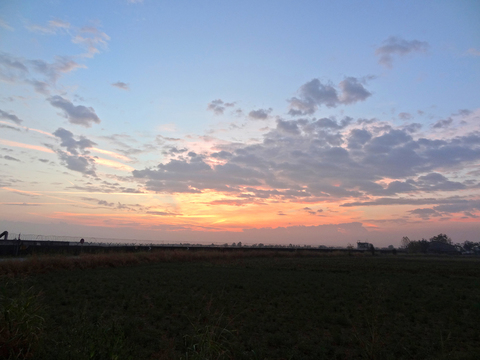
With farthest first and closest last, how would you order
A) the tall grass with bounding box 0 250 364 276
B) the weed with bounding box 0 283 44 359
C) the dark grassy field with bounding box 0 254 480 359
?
the tall grass with bounding box 0 250 364 276 → the dark grassy field with bounding box 0 254 480 359 → the weed with bounding box 0 283 44 359

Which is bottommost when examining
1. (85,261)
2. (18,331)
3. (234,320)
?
(234,320)

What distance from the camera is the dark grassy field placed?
563 cm

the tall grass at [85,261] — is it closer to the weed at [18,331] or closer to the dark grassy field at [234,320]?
the dark grassy field at [234,320]

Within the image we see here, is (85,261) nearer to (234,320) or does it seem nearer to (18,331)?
(234,320)

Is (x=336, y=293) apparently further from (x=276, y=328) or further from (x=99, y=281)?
(x=99, y=281)

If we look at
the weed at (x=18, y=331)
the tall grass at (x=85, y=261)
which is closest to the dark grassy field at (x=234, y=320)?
the weed at (x=18, y=331)

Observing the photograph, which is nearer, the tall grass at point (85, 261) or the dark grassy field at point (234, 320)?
the dark grassy field at point (234, 320)

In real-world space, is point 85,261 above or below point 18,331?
below

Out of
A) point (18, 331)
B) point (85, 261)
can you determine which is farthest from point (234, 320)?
point (85, 261)

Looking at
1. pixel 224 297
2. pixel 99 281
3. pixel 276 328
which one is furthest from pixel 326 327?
pixel 99 281

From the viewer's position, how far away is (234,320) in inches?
396

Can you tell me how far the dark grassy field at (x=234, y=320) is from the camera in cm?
563

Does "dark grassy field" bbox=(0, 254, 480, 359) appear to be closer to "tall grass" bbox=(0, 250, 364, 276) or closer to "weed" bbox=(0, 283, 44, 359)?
"weed" bbox=(0, 283, 44, 359)

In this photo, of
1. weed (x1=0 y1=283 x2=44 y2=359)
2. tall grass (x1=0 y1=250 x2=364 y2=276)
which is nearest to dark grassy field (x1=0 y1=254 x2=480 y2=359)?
weed (x1=0 y1=283 x2=44 y2=359)
